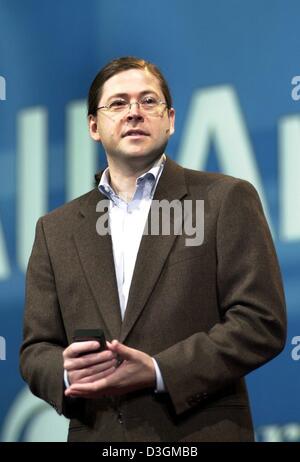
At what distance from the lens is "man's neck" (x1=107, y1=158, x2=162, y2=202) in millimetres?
2770

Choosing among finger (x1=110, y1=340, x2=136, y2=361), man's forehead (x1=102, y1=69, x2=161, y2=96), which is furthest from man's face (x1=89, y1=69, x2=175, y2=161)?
finger (x1=110, y1=340, x2=136, y2=361)

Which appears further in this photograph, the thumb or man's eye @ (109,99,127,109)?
man's eye @ (109,99,127,109)

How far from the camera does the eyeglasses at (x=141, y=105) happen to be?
9.04 feet

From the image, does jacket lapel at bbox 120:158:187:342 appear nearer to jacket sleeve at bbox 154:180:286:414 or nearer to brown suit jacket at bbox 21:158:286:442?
brown suit jacket at bbox 21:158:286:442

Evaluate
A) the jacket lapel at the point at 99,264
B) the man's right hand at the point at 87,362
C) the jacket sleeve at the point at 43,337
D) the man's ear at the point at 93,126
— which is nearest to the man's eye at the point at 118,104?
the man's ear at the point at 93,126

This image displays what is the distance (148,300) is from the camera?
97.4 inches

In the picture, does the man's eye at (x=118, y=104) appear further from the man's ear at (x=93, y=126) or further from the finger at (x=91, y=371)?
the finger at (x=91, y=371)

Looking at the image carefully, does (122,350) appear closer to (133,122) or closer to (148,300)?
(148,300)

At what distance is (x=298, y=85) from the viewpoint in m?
3.49

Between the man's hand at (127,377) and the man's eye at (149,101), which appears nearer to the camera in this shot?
the man's hand at (127,377)

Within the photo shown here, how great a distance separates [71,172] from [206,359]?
165 centimetres

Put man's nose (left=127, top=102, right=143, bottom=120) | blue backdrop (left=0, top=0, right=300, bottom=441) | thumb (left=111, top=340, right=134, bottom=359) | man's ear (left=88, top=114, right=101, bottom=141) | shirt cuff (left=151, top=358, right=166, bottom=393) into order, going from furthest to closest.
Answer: blue backdrop (left=0, top=0, right=300, bottom=441) → man's ear (left=88, top=114, right=101, bottom=141) → man's nose (left=127, top=102, right=143, bottom=120) → shirt cuff (left=151, top=358, right=166, bottom=393) → thumb (left=111, top=340, right=134, bottom=359)

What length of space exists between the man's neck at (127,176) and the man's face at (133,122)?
0.03 m
